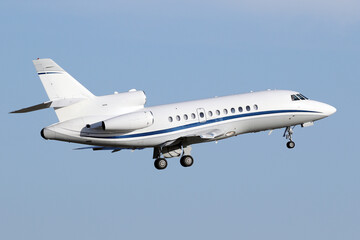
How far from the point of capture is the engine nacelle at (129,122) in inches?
1754

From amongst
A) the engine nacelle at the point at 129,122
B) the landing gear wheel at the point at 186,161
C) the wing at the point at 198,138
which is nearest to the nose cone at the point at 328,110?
the wing at the point at 198,138

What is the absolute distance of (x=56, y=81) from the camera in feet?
146

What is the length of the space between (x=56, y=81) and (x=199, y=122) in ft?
26.8

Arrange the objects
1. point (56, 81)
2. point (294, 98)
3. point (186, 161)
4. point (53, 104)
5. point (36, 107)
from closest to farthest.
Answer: point (36, 107) < point (53, 104) < point (56, 81) < point (186, 161) < point (294, 98)

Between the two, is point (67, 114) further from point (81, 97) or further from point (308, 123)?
point (308, 123)

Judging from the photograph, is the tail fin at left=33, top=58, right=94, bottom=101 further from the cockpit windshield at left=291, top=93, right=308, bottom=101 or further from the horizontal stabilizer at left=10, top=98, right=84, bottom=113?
the cockpit windshield at left=291, top=93, right=308, bottom=101

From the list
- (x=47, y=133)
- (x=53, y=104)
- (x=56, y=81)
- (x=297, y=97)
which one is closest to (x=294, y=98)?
(x=297, y=97)

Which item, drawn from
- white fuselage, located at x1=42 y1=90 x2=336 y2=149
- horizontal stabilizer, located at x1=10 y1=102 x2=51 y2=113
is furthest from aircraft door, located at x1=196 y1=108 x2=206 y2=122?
horizontal stabilizer, located at x1=10 y1=102 x2=51 y2=113

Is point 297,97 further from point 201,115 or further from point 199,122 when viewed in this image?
point 199,122

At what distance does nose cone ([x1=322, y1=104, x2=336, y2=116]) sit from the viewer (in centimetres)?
5147

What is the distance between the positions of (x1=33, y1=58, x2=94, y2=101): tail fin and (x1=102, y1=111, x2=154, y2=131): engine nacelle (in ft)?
7.02

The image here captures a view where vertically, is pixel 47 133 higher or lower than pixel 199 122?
lower

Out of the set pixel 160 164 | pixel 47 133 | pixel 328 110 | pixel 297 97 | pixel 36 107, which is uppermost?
pixel 297 97

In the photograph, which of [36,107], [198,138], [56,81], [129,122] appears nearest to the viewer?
[36,107]
